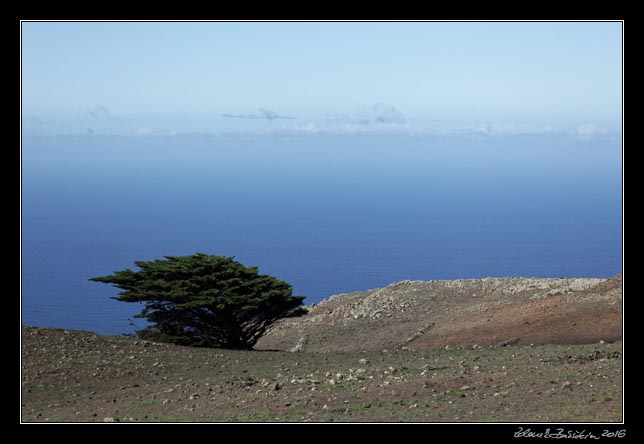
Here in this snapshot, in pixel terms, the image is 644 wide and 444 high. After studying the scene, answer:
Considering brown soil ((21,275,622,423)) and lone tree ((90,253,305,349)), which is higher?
lone tree ((90,253,305,349))

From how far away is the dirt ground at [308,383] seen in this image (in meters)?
11.7

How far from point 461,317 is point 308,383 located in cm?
1186

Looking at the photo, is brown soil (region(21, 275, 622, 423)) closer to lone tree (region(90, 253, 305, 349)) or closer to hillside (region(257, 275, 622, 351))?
hillside (region(257, 275, 622, 351))

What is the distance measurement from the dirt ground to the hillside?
2620 mm

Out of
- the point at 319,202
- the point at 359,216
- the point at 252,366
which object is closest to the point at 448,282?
the point at 252,366

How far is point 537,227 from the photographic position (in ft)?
441

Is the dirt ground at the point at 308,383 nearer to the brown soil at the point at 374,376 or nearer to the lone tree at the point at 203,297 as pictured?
the brown soil at the point at 374,376

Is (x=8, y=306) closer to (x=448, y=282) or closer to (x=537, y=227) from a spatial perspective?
(x=448, y=282)

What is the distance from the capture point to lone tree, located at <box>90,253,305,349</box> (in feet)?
68.2
